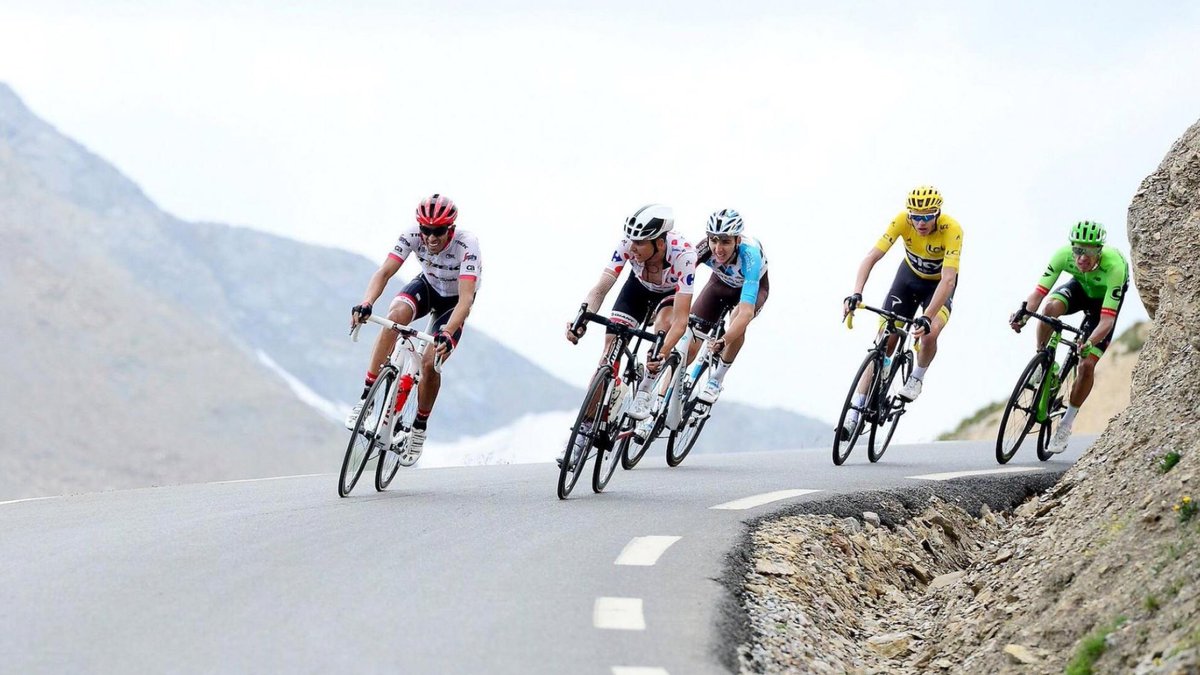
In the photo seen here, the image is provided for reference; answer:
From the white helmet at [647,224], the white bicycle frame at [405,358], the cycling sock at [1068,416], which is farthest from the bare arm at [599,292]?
the cycling sock at [1068,416]

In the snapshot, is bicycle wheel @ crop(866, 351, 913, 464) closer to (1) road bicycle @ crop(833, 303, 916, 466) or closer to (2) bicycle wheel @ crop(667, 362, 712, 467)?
(1) road bicycle @ crop(833, 303, 916, 466)

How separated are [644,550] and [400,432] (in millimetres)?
3069

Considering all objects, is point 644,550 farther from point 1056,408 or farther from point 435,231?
point 1056,408

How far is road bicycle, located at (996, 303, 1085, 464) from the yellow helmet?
5.87 ft

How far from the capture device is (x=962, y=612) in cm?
782

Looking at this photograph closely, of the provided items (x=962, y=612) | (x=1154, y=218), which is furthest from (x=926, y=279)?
(x=962, y=612)

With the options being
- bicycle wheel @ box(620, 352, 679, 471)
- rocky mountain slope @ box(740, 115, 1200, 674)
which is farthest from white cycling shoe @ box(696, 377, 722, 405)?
rocky mountain slope @ box(740, 115, 1200, 674)

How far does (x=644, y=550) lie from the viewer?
8.23 meters

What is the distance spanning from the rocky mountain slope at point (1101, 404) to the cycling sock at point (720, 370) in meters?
23.6

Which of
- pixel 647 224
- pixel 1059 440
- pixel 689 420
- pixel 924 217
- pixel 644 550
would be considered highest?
pixel 924 217

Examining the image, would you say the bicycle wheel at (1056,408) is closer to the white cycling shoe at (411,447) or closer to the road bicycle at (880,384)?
the road bicycle at (880,384)

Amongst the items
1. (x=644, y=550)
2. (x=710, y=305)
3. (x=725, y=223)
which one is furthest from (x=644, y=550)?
(x=710, y=305)

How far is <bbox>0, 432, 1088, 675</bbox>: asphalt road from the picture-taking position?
5855 mm

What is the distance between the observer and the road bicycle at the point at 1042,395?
1404 cm
